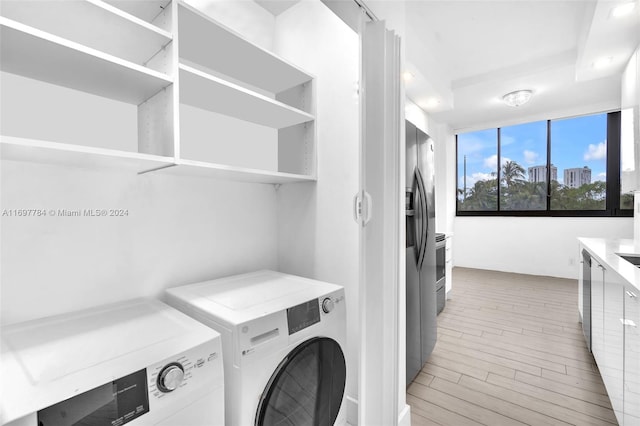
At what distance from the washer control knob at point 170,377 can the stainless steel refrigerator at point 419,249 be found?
132cm

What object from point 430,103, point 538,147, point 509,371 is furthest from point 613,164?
point 509,371

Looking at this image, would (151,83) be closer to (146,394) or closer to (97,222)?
(97,222)

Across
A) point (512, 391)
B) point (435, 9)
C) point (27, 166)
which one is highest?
point (435, 9)

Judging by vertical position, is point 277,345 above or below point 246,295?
below

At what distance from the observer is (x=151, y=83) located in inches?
46.1

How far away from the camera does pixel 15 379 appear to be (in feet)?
2.42

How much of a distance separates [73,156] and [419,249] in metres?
1.80

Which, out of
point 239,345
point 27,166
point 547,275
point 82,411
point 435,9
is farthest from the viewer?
point 547,275

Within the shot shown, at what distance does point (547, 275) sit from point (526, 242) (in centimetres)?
58

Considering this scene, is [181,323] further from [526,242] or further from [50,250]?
[526,242]

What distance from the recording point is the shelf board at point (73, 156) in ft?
2.89

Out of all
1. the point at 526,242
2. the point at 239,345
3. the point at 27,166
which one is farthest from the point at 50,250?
the point at 526,242

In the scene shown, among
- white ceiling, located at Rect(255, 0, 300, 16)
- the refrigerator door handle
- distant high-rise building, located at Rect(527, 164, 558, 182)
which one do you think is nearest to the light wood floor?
the refrigerator door handle

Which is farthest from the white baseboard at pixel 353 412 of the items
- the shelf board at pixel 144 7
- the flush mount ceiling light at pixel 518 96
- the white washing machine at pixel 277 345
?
the flush mount ceiling light at pixel 518 96
